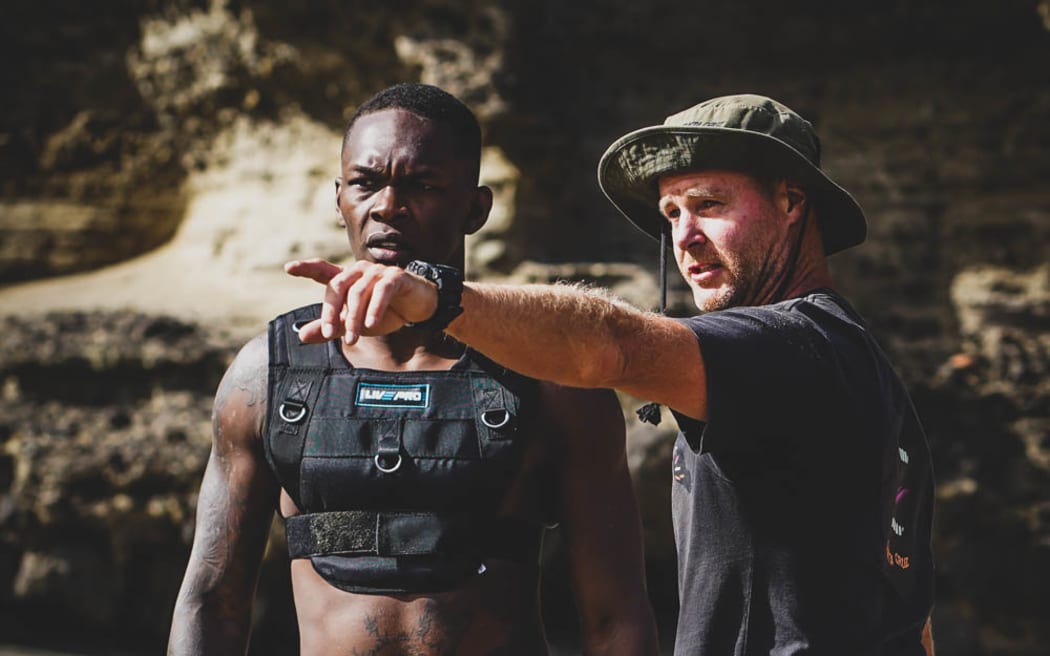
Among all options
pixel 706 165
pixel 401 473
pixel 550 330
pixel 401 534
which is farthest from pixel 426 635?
pixel 706 165

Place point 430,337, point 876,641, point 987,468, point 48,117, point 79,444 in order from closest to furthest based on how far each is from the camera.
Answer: point 876,641 → point 430,337 → point 79,444 → point 987,468 → point 48,117

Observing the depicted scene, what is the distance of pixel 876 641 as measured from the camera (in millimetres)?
1649

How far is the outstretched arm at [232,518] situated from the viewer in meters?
2.17

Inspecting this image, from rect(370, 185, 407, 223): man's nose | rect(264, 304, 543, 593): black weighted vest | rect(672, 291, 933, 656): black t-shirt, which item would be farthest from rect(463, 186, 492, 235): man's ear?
rect(672, 291, 933, 656): black t-shirt

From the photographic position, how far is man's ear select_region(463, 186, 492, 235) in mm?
2353

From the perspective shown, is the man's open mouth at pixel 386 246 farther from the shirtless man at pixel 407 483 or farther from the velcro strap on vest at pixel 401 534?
the velcro strap on vest at pixel 401 534

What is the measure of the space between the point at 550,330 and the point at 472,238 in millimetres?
6064

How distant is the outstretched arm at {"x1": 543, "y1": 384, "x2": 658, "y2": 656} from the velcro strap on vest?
5.0 inches

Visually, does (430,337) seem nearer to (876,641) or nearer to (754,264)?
(754,264)

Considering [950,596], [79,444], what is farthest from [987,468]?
[79,444]

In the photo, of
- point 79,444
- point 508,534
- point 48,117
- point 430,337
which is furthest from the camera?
point 48,117

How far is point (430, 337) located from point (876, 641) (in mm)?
1049

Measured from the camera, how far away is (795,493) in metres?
1.61

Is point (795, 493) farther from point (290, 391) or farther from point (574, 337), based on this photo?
point (290, 391)
